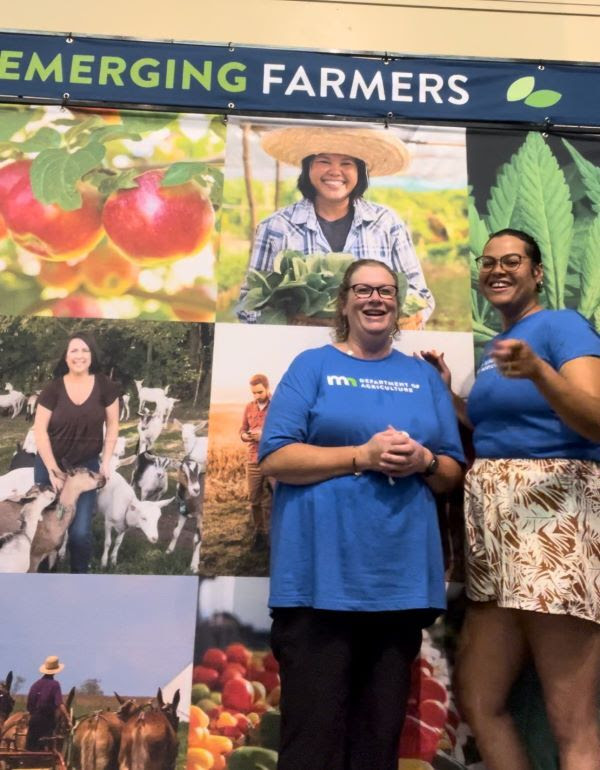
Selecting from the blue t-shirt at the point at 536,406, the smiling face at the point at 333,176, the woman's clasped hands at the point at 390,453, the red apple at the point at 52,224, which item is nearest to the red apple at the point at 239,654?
the woman's clasped hands at the point at 390,453

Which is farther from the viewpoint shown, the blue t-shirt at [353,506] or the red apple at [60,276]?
the red apple at [60,276]

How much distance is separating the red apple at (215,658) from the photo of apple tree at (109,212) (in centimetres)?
104

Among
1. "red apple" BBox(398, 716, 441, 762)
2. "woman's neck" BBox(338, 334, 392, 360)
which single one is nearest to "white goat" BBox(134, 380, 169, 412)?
"woman's neck" BBox(338, 334, 392, 360)

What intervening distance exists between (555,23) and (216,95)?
1369 millimetres

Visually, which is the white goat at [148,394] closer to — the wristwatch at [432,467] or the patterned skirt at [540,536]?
the wristwatch at [432,467]

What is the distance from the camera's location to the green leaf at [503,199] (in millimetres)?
2615

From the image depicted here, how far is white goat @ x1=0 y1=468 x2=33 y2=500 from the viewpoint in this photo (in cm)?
234

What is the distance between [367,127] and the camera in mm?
2732

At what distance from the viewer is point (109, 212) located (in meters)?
2.59

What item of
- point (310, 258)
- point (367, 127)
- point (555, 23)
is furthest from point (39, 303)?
point (555, 23)

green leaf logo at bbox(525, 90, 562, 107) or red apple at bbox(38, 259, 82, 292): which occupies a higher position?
green leaf logo at bbox(525, 90, 562, 107)

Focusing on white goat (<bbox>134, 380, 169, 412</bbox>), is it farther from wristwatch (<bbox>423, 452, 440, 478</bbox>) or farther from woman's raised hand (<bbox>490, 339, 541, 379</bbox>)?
woman's raised hand (<bbox>490, 339, 541, 379</bbox>)

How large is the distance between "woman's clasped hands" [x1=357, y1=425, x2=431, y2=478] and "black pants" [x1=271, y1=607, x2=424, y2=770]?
347 mm

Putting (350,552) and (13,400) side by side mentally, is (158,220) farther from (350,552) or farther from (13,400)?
(350,552)
